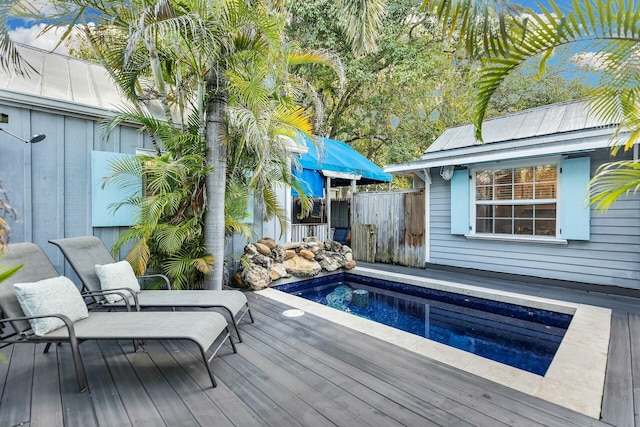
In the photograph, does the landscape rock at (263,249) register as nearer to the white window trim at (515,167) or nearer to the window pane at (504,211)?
the white window trim at (515,167)

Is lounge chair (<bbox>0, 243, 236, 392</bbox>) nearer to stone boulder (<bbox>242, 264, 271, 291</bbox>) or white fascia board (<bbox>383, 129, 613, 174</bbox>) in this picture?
stone boulder (<bbox>242, 264, 271, 291</bbox>)

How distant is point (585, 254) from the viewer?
5.44m

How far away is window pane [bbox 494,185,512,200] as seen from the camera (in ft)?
20.7

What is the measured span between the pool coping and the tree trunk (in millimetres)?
1248

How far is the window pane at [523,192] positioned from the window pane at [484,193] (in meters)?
0.44

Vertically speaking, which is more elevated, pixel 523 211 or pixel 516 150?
pixel 516 150

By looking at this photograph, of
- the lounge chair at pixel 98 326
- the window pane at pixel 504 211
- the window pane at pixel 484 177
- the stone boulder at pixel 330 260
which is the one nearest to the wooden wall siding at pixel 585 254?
the window pane at pixel 504 211

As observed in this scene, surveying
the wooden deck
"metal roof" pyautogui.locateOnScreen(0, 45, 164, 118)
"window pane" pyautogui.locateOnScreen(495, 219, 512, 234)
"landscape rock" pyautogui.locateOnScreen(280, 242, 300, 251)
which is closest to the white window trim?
"window pane" pyautogui.locateOnScreen(495, 219, 512, 234)

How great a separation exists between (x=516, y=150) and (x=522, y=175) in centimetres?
68

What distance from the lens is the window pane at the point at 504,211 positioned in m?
6.31

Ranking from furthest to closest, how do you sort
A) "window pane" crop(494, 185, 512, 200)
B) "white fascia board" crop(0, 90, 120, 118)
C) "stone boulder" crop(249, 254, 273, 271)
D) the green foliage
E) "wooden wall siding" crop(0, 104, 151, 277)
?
the green foliage → "window pane" crop(494, 185, 512, 200) → "stone boulder" crop(249, 254, 273, 271) → "wooden wall siding" crop(0, 104, 151, 277) → "white fascia board" crop(0, 90, 120, 118)

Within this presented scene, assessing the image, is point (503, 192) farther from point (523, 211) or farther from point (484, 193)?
point (523, 211)

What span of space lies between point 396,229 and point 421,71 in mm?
6572

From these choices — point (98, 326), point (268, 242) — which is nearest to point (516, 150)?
point (268, 242)
